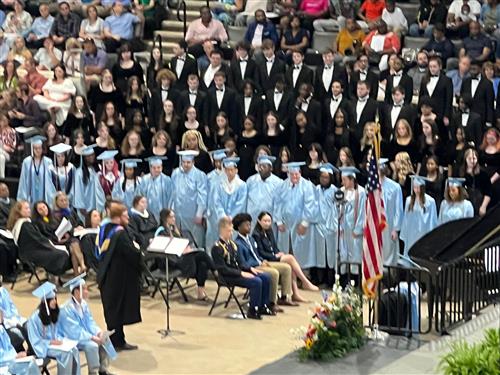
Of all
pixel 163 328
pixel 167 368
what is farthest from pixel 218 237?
pixel 167 368

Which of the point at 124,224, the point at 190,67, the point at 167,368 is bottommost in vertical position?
the point at 167,368

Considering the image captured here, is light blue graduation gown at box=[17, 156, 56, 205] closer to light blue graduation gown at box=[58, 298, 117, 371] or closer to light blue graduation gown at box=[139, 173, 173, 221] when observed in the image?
light blue graduation gown at box=[139, 173, 173, 221]

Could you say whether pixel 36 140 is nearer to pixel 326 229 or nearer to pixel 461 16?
pixel 326 229

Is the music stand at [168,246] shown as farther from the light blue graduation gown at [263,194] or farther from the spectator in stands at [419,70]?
the spectator in stands at [419,70]

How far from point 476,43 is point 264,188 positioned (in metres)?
4.84

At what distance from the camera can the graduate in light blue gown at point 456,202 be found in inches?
852

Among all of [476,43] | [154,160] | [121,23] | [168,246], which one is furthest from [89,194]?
[476,43]

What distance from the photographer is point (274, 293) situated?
2094 cm

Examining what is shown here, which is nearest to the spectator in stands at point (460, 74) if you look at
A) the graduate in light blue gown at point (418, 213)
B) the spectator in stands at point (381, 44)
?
the spectator in stands at point (381, 44)

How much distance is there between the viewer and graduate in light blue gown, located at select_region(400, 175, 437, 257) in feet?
72.2

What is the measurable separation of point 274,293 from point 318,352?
324 centimetres

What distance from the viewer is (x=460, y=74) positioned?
24766 millimetres

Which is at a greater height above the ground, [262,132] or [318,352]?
[262,132]

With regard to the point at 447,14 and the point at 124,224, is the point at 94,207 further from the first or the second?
the point at 447,14
